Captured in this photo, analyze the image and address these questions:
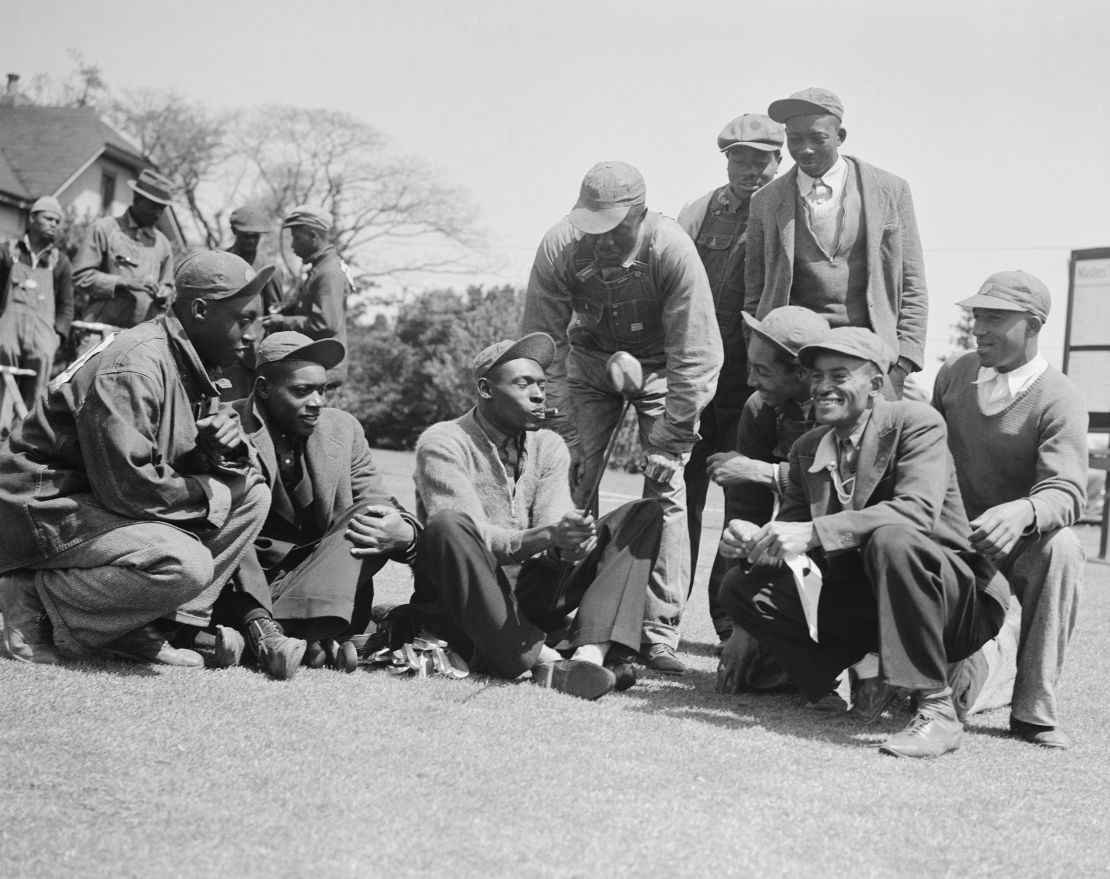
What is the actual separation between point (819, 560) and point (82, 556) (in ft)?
9.13

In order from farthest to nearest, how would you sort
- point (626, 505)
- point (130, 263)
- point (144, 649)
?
point (130, 263) → point (626, 505) → point (144, 649)

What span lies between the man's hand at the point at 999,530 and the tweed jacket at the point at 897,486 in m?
0.15

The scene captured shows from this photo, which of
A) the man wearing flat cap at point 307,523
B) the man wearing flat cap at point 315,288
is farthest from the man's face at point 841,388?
the man wearing flat cap at point 315,288

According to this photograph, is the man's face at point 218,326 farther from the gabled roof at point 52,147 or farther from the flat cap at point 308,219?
the gabled roof at point 52,147

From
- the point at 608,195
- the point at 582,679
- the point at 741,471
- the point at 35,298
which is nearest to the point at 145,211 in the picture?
the point at 35,298

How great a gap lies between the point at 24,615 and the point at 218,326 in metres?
1.32

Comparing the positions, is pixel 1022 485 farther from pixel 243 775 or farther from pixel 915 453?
pixel 243 775

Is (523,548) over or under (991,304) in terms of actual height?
under

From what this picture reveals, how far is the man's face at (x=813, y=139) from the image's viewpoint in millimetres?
6324

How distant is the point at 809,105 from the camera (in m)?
6.30

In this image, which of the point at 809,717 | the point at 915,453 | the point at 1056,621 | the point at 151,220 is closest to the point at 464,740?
the point at 809,717

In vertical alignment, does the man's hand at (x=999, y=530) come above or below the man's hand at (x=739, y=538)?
above

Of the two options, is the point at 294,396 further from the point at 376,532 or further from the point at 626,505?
the point at 626,505

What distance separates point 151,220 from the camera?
35.6 feet
